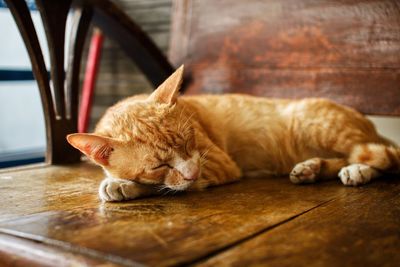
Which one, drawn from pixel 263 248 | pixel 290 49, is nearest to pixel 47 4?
pixel 290 49

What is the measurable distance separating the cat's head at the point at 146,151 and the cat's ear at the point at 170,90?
0.10 m

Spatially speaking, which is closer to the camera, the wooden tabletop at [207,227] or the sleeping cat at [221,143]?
the wooden tabletop at [207,227]

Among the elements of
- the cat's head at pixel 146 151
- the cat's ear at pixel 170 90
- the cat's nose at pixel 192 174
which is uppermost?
the cat's ear at pixel 170 90

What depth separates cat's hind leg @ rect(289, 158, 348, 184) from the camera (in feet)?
5.30

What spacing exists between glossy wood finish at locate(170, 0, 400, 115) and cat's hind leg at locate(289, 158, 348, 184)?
1.10 ft

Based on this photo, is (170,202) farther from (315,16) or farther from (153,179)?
(315,16)

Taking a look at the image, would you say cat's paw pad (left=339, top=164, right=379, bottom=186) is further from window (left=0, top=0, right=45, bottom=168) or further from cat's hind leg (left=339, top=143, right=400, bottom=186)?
window (left=0, top=0, right=45, bottom=168)

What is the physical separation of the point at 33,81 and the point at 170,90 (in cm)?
155

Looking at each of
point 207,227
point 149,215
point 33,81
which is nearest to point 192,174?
point 149,215

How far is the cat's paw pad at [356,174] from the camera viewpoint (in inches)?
61.3

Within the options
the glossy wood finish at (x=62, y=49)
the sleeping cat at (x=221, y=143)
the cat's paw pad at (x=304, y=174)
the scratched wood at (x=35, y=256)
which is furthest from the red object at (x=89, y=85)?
the scratched wood at (x=35, y=256)

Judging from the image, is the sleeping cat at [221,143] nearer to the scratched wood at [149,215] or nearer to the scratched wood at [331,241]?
the scratched wood at [149,215]

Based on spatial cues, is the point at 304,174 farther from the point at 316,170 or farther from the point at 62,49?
the point at 62,49

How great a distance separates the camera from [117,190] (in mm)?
1380
